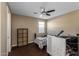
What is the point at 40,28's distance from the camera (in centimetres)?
636

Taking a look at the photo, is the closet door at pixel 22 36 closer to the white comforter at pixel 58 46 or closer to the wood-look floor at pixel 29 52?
the wood-look floor at pixel 29 52

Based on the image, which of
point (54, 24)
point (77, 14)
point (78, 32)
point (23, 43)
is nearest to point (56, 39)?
point (78, 32)

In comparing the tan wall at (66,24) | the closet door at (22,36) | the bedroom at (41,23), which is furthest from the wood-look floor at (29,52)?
the tan wall at (66,24)

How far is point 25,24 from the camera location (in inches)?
263

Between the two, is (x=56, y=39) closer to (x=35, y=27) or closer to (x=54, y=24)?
(x=54, y=24)

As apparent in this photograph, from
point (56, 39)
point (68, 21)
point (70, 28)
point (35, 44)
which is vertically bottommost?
point (35, 44)

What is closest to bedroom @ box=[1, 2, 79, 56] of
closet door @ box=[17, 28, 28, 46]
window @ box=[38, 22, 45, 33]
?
window @ box=[38, 22, 45, 33]

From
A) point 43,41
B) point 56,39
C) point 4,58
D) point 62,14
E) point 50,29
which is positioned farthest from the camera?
point 50,29

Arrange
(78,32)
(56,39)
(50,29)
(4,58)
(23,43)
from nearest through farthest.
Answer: (4,58)
(56,39)
(78,32)
(50,29)
(23,43)

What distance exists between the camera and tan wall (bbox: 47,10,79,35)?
4.64m

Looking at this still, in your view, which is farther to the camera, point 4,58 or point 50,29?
point 50,29

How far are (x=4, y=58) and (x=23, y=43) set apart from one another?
212 inches

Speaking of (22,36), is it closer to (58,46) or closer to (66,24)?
(66,24)

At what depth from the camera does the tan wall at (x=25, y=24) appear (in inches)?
249
